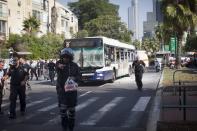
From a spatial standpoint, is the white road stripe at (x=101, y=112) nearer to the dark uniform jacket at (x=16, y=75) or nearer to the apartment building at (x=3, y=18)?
the dark uniform jacket at (x=16, y=75)

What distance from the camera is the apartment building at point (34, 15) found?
72.7 metres

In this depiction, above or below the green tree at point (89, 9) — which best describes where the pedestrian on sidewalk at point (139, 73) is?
below

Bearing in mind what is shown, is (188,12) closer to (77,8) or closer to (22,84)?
(22,84)

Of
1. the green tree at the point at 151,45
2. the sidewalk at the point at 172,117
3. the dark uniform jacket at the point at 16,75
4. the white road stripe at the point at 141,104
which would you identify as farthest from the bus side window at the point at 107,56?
the green tree at the point at 151,45

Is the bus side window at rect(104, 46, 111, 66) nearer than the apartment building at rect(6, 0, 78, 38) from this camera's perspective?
Yes

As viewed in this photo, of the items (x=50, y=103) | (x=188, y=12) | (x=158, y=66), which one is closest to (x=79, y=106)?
(x=50, y=103)

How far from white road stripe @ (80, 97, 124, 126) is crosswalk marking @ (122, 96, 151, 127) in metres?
0.81

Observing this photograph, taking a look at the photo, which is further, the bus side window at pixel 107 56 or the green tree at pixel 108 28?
the green tree at pixel 108 28

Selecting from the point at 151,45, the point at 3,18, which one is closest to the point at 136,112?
the point at 3,18

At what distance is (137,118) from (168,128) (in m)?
3.82

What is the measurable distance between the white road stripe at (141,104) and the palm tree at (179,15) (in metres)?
25.1

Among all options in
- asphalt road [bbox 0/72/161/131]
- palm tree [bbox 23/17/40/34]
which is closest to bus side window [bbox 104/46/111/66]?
asphalt road [bbox 0/72/161/131]

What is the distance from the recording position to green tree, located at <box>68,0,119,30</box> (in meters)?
→ 122

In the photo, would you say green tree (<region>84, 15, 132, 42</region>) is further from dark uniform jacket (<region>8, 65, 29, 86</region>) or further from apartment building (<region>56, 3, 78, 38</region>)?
dark uniform jacket (<region>8, 65, 29, 86</region>)
